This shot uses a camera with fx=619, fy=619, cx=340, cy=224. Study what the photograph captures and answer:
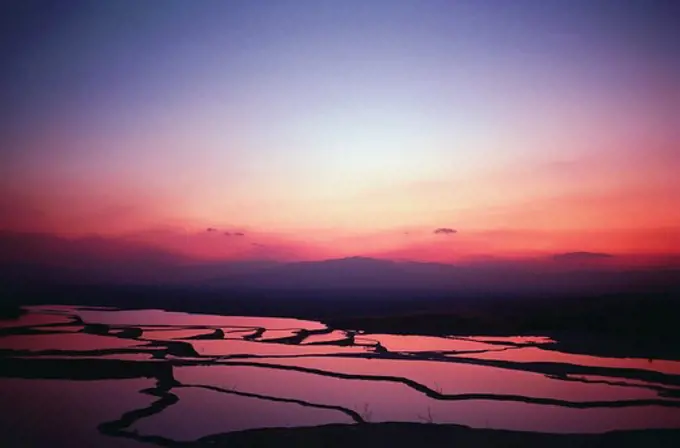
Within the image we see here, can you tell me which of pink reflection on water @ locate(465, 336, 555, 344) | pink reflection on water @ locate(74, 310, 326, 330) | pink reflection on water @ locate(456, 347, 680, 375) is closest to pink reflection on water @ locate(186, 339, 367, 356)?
pink reflection on water @ locate(456, 347, 680, 375)

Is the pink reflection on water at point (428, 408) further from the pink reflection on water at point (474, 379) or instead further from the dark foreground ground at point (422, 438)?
the pink reflection on water at point (474, 379)

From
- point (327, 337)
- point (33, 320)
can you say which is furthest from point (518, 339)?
point (33, 320)

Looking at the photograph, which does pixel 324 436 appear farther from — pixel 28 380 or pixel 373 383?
pixel 28 380

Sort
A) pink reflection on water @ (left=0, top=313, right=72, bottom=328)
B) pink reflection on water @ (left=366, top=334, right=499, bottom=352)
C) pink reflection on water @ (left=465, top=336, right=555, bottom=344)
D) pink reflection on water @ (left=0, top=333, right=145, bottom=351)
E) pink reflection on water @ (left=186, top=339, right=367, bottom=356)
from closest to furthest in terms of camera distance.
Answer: pink reflection on water @ (left=186, top=339, right=367, bottom=356)
pink reflection on water @ (left=0, top=333, right=145, bottom=351)
pink reflection on water @ (left=366, top=334, right=499, bottom=352)
pink reflection on water @ (left=465, top=336, right=555, bottom=344)
pink reflection on water @ (left=0, top=313, right=72, bottom=328)

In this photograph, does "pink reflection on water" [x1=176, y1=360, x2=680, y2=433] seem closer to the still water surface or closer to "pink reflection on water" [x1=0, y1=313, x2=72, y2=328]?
the still water surface

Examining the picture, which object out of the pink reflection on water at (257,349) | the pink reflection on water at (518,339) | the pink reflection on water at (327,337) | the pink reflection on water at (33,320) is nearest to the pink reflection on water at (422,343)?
the pink reflection on water at (327,337)
